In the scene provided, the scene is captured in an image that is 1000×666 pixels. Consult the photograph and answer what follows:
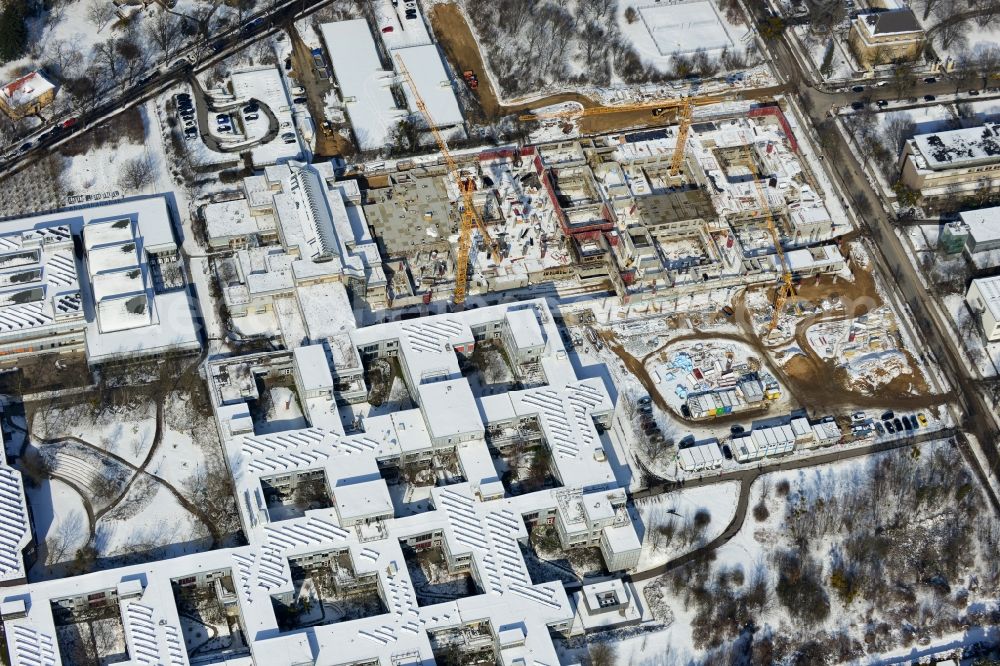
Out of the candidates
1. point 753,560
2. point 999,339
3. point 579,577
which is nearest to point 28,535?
point 579,577

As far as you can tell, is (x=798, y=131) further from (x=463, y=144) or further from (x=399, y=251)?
(x=399, y=251)

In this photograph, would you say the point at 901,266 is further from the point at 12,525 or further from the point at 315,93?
the point at 12,525

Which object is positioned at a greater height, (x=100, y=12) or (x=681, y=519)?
(x=100, y=12)

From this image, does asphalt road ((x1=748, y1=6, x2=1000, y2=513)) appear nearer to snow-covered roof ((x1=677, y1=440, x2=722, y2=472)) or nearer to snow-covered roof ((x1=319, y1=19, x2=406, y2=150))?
snow-covered roof ((x1=677, y1=440, x2=722, y2=472))

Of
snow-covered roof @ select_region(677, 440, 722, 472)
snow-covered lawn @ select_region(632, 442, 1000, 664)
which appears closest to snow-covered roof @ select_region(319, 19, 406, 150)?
snow-covered roof @ select_region(677, 440, 722, 472)

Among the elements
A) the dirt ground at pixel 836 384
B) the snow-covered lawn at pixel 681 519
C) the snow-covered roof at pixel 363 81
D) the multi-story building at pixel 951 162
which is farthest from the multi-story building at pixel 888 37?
the snow-covered lawn at pixel 681 519

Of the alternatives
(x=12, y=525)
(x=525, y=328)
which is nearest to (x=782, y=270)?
(x=525, y=328)

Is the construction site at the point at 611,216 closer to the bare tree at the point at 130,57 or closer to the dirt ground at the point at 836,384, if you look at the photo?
the dirt ground at the point at 836,384
